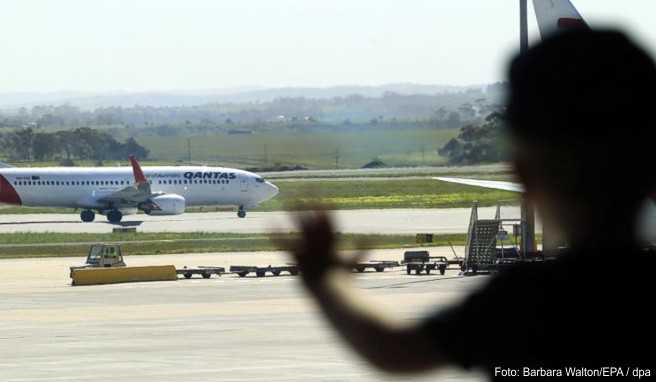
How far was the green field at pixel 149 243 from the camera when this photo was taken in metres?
64.5

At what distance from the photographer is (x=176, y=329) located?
31.0m

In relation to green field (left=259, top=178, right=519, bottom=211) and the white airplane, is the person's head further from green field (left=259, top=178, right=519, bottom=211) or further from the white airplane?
the white airplane

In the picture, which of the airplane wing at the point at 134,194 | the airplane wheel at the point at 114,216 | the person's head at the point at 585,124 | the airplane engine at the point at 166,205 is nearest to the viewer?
the person's head at the point at 585,124

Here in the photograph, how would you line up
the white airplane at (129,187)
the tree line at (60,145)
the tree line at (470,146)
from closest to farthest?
the tree line at (470,146) → the white airplane at (129,187) → the tree line at (60,145)

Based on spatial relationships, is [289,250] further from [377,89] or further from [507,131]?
[377,89]

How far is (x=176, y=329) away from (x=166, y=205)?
203ft

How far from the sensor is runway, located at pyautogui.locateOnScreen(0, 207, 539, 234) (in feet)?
259

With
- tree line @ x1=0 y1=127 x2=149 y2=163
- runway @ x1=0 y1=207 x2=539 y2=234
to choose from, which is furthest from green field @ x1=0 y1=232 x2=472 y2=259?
tree line @ x1=0 y1=127 x2=149 y2=163

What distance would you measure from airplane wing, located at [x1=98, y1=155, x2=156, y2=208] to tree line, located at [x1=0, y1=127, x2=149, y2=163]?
2990 centimetres

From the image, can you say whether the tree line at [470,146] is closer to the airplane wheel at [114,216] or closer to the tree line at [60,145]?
the airplane wheel at [114,216]

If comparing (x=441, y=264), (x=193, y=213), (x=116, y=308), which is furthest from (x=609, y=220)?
(x=193, y=213)

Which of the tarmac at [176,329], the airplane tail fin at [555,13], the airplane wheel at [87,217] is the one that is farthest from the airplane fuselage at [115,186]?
the airplane tail fin at [555,13]

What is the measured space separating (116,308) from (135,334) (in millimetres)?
7192

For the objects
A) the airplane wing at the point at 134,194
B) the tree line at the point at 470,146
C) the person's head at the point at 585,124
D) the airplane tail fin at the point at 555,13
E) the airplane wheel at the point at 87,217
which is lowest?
the airplane wheel at the point at 87,217
